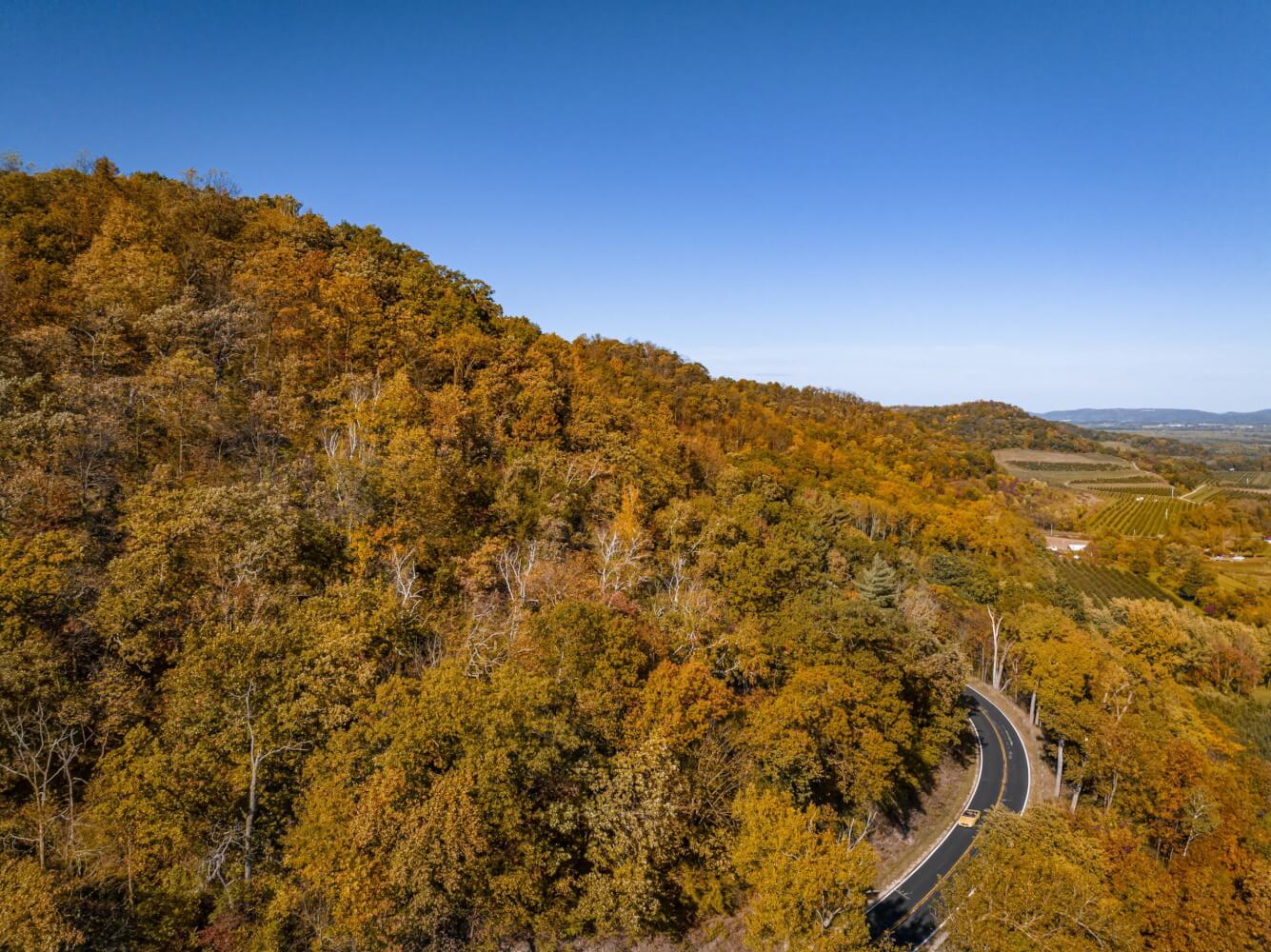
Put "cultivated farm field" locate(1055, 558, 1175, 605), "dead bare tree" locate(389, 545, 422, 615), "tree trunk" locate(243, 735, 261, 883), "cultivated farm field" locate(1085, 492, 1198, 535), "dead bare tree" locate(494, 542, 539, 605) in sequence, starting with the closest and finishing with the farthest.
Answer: "tree trunk" locate(243, 735, 261, 883), "dead bare tree" locate(389, 545, 422, 615), "dead bare tree" locate(494, 542, 539, 605), "cultivated farm field" locate(1055, 558, 1175, 605), "cultivated farm field" locate(1085, 492, 1198, 535)

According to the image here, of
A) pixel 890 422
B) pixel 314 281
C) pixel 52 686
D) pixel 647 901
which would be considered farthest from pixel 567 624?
pixel 890 422

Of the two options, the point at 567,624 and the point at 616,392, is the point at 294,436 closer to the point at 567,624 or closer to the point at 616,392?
the point at 567,624

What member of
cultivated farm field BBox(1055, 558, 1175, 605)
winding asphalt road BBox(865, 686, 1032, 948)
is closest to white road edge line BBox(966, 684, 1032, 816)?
winding asphalt road BBox(865, 686, 1032, 948)

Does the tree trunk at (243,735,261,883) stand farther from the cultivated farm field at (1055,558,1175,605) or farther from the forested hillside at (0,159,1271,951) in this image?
the cultivated farm field at (1055,558,1175,605)

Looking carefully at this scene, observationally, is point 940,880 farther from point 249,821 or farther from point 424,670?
point 249,821

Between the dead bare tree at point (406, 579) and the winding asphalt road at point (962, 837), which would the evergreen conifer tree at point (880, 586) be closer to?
the winding asphalt road at point (962, 837)

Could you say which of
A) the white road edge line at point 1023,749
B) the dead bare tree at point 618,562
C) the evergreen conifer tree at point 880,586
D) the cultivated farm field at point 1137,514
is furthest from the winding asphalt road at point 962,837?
the cultivated farm field at point 1137,514
